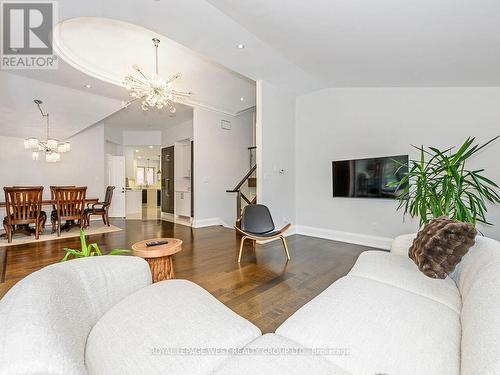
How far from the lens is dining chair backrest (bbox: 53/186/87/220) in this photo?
4.86m

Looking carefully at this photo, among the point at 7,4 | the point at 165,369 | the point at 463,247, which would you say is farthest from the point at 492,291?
the point at 7,4

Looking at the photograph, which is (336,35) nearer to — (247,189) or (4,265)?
(247,189)

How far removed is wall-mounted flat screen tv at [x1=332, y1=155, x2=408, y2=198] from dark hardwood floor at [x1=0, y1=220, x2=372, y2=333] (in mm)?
960

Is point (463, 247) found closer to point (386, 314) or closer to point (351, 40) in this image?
point (386, 314)

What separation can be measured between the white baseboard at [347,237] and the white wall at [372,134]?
2 centimetres

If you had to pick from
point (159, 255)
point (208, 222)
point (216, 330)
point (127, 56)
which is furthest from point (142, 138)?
point (216, 330)

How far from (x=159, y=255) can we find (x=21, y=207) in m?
4.10

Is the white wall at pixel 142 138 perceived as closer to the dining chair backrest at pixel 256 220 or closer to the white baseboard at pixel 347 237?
the dining chair backrest at pixel 256 220

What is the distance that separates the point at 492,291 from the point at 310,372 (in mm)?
857

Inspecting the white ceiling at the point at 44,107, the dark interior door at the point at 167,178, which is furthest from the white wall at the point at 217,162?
the white ceiling at the point at 44,107

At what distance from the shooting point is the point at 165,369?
2.79 ft

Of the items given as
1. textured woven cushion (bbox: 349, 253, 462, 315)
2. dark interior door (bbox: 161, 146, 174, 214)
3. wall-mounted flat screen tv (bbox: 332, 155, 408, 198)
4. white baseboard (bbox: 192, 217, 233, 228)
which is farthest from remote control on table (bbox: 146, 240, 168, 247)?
dark interior door (bbox: 161, 146, 174, 214)

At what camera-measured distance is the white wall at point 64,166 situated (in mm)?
5738

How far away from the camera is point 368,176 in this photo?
13.4ft
